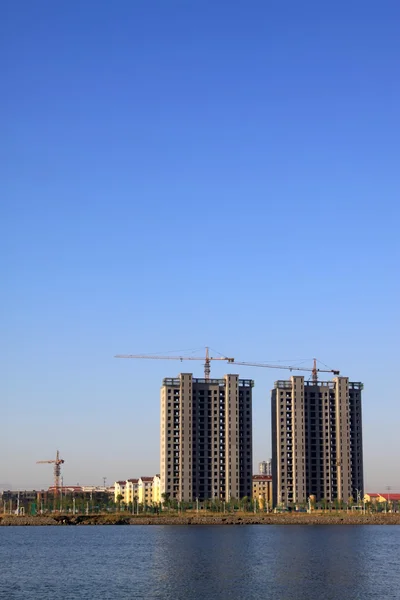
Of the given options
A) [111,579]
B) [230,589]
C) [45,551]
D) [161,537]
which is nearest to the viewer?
[230,589]

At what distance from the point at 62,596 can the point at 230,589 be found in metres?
17.3

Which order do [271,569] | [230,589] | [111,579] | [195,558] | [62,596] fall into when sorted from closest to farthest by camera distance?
[62,596] → [230,589] → [111,579] → [271,569] → [195,558]

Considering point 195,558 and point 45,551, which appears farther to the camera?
point 45,551

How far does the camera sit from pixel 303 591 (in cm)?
8906

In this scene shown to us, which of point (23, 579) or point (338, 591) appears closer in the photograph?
point (338, 591)

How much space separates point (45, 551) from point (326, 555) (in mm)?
46221

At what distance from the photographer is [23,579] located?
3954 inches

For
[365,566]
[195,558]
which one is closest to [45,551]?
[195,558]

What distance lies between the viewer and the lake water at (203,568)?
8856 cm

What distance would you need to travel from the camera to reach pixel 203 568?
113m

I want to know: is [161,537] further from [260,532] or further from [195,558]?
[195,558]

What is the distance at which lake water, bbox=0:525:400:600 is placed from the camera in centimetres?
8856

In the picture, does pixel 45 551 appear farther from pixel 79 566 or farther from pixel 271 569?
pixel 271 569

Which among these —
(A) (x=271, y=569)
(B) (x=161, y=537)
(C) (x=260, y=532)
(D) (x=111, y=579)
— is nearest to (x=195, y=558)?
(A) (x=271, y=569)
